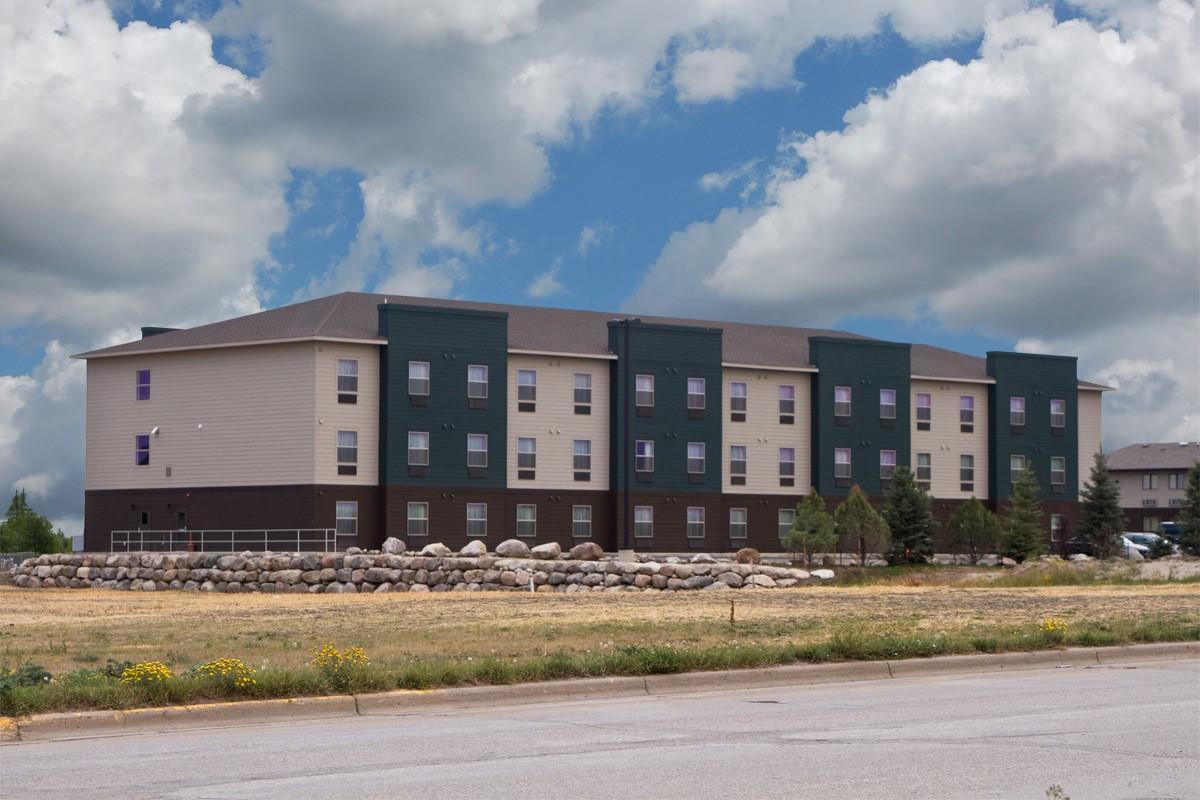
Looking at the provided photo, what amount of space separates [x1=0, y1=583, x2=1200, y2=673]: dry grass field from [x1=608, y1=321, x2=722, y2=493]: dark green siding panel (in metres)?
22.4

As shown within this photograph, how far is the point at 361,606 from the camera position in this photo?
34938mm

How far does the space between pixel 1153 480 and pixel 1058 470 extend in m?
42.6

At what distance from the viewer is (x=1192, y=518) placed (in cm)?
7012

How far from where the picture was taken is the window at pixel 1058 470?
74438 millimetres

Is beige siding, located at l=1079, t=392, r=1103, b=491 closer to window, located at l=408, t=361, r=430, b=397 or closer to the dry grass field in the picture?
window, located at l=408, t=361, r=430, b=397

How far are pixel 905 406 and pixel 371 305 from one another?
82.8 feet

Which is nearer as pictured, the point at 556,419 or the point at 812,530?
the point at 812,530

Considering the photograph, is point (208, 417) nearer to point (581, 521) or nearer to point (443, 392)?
point (443, 392)

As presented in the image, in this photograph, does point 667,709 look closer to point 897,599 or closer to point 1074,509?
point 897,599

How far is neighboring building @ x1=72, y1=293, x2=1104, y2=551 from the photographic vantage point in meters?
58.3

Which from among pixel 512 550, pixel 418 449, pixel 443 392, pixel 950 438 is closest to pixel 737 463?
pixel 950 438

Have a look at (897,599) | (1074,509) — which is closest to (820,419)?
(1074,509)

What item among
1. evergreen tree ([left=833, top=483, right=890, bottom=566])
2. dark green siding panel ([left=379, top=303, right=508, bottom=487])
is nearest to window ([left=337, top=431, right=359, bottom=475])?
dark green siding panel ([left=379, top=303, right=508, bottom=487])

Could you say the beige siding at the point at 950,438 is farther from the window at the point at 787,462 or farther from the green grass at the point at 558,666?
the green grass at the point at 558,666
